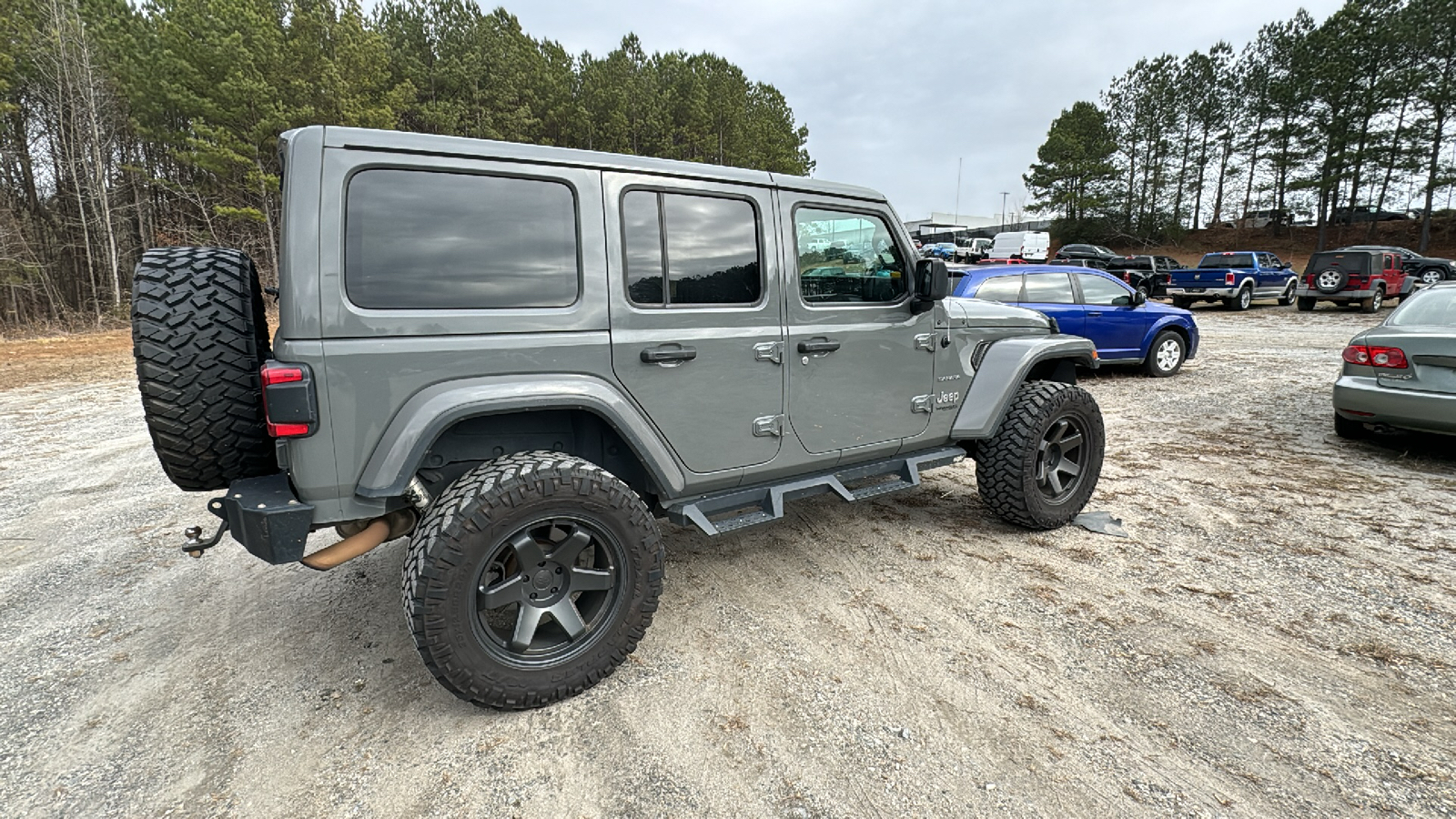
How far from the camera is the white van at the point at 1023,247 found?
32375 millimetres

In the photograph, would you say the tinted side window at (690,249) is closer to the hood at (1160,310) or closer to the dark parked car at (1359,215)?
the hood at (1160,310)

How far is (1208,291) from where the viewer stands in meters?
18.8

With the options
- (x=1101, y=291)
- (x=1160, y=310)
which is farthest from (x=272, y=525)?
(x=1160, y=310)

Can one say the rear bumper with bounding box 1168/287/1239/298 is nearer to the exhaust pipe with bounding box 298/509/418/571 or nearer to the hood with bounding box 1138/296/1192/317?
the hood with bounding box 1138/296/1192/317

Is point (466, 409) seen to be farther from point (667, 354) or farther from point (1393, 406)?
point (1393, 406)

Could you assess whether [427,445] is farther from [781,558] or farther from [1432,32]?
[1432,32]

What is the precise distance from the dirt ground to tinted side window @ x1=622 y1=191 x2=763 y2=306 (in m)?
1.49

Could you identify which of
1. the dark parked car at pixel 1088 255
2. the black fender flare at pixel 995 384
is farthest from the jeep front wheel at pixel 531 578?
the dark parked car at pixel 1088 255

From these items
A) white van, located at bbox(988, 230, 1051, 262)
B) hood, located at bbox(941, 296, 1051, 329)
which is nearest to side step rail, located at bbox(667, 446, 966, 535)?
hood, located at bbox(941, 296, 1051, 329)

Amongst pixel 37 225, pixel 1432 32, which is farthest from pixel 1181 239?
pixel 37 225

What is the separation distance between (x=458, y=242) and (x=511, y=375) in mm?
493

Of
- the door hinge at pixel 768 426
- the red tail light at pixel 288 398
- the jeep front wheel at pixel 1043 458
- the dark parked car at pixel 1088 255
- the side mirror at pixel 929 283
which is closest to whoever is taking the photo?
the red tail light at pixel 288 398

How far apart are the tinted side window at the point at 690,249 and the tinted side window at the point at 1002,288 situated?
6.48m

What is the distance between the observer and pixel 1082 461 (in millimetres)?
4145
